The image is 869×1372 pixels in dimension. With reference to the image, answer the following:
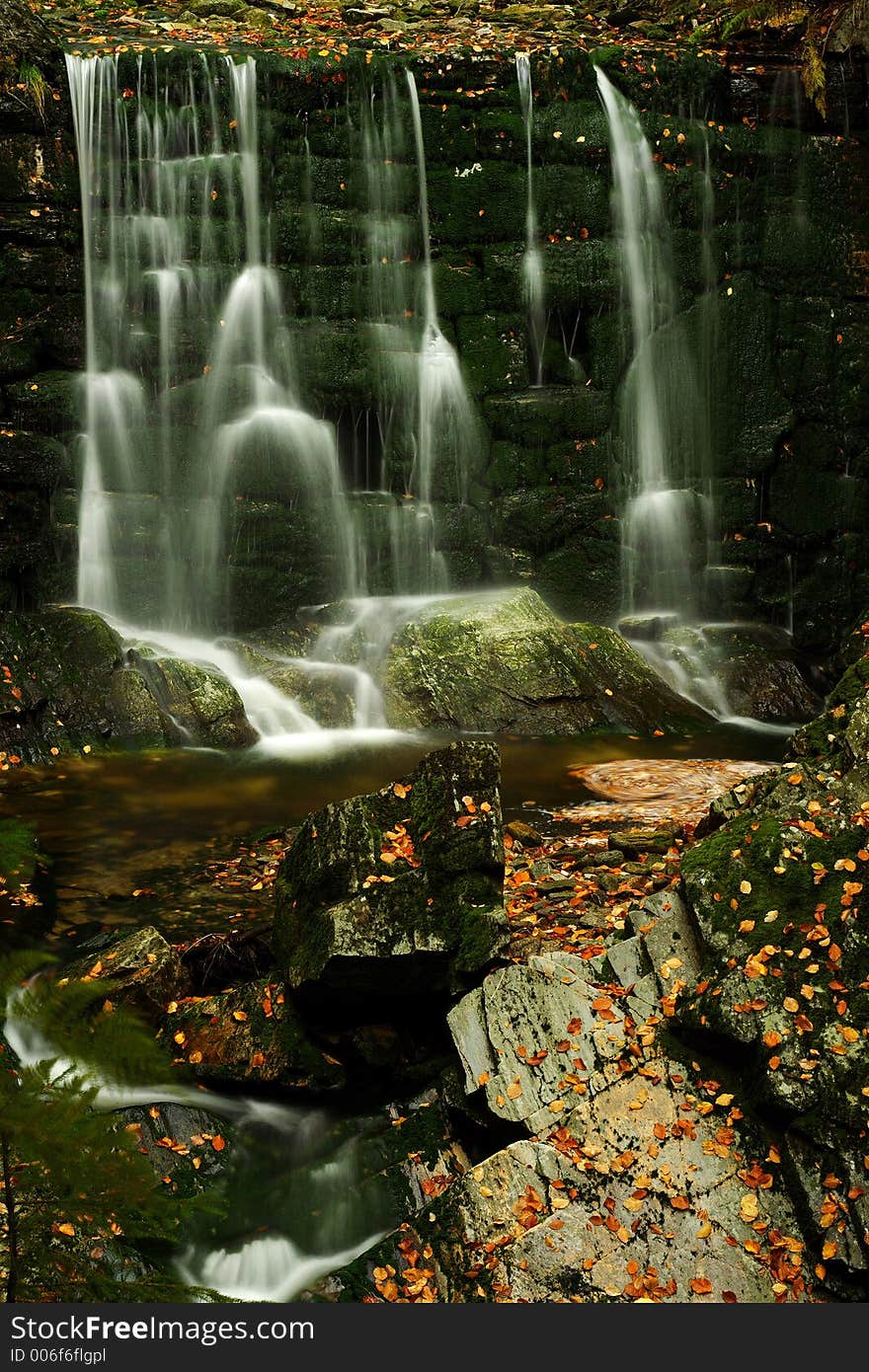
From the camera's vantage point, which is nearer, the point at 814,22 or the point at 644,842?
the point at 644,842

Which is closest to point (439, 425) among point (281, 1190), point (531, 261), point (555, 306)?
point (555, 306)

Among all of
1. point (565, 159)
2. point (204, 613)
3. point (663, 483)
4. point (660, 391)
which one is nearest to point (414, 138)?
point (565, 159)

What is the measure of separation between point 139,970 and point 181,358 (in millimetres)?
9038

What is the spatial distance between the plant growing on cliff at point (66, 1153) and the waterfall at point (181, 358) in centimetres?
933

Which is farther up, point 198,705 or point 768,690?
point 198,705

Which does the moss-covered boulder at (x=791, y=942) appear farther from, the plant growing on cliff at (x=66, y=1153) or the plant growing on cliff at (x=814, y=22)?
the plant growing on cliff at (x=814, y=22)

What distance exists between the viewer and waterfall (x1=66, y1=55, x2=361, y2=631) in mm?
11938

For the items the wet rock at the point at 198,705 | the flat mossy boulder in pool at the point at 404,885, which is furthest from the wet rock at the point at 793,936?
the wet rock at the point at 198,705

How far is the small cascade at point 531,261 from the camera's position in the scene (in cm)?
1262

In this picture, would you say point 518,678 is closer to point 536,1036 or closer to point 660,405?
point 660,405

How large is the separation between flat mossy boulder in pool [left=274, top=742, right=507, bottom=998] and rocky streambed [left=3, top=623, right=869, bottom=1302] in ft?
0.04

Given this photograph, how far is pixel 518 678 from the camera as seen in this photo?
411 inches

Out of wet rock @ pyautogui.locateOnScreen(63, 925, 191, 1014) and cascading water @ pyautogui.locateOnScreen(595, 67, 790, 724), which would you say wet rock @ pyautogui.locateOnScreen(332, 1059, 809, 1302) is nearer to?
wet rock @ pyautogui.locateOnScreen(63, 925, 191, 1014)

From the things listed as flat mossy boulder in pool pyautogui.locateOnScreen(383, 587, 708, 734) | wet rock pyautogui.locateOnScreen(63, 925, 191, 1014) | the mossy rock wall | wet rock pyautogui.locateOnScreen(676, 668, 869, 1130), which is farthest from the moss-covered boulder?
the mossy rock wall
